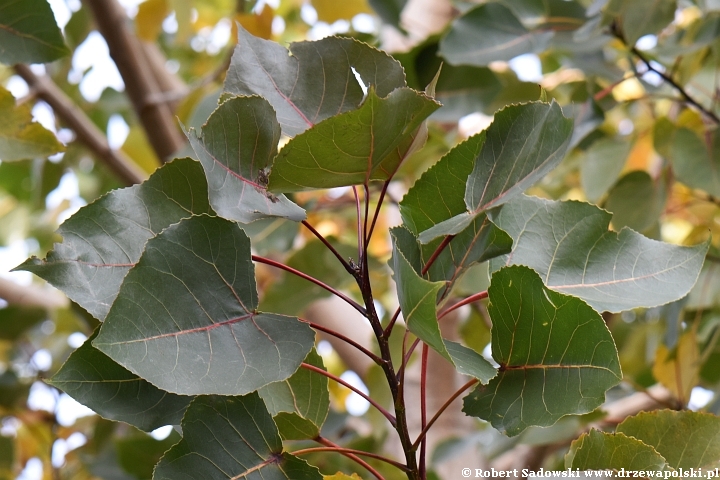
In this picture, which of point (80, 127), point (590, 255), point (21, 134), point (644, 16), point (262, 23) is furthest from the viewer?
point (80, 127)

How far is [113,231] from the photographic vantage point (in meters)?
0.43

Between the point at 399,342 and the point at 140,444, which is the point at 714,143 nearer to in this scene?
the point at 399,342

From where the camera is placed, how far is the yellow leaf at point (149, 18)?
1.28 m

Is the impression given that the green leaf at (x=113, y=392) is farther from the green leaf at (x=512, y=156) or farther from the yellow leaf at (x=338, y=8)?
the yellow leaf at (x=338, y=8)

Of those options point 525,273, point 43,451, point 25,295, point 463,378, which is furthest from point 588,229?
point 43,451

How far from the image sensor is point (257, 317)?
0.41 m

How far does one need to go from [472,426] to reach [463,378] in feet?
0.29

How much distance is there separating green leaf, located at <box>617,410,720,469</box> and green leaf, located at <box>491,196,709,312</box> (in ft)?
0.31

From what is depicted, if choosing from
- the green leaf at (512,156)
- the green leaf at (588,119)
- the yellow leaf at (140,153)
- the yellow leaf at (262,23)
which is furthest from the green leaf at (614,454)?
the yellow leaf at (140,153)

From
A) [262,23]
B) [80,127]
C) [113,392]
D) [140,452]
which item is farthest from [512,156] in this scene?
[80,127]

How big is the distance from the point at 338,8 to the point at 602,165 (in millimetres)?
535

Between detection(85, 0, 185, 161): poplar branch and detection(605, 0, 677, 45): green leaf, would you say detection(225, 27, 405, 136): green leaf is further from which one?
detection(85, 0, 185, 161): poplar branch

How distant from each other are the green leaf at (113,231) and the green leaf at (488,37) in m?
0.45

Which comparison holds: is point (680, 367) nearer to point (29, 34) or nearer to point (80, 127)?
point (29, 34)
